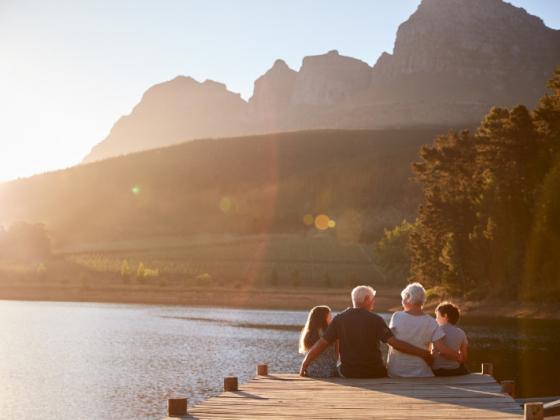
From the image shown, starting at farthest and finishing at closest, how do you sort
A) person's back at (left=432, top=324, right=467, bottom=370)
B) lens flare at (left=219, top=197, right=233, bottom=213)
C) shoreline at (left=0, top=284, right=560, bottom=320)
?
lens flare at (left=219, top=197, right=233, bottom=213) < shoreline at (left=0, top=284, right=560, bottom=320) < person's back at (left=432, top=324, right=467, bottom=370)

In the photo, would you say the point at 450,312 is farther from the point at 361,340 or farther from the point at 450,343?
the point at 361,340

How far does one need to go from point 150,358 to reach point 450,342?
27.9 meters

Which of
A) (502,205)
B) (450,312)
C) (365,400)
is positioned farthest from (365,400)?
(502,205)

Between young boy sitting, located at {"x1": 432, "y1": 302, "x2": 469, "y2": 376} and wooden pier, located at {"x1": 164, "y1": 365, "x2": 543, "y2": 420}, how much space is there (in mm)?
193

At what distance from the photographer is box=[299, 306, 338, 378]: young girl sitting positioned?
1402 centimetres

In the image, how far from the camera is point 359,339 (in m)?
13.5

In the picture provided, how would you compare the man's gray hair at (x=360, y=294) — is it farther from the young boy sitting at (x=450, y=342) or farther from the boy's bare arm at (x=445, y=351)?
the young boy sitting at (x=450, y=342)

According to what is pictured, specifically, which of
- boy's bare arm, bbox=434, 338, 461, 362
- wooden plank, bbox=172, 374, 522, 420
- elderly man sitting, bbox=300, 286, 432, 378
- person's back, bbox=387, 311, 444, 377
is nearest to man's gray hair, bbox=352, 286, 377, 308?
elderly man sitting, bbox=300, 286, 432, 378

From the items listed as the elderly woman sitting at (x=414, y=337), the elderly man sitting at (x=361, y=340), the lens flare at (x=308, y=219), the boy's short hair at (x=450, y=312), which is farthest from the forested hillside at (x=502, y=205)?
the lens flare at (x=308, y=219)

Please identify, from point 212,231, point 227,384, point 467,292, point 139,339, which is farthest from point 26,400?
point 212,231

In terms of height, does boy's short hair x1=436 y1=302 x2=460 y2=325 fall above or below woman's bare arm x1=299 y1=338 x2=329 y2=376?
above

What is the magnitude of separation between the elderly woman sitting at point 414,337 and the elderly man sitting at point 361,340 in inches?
5.0

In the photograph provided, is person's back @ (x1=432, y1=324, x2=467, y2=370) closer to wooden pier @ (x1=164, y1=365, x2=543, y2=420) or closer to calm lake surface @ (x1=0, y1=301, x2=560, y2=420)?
wooden pier @ (x1=164, y1=365, x2=543, y2=420)

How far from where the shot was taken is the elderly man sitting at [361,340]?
13.3 m
